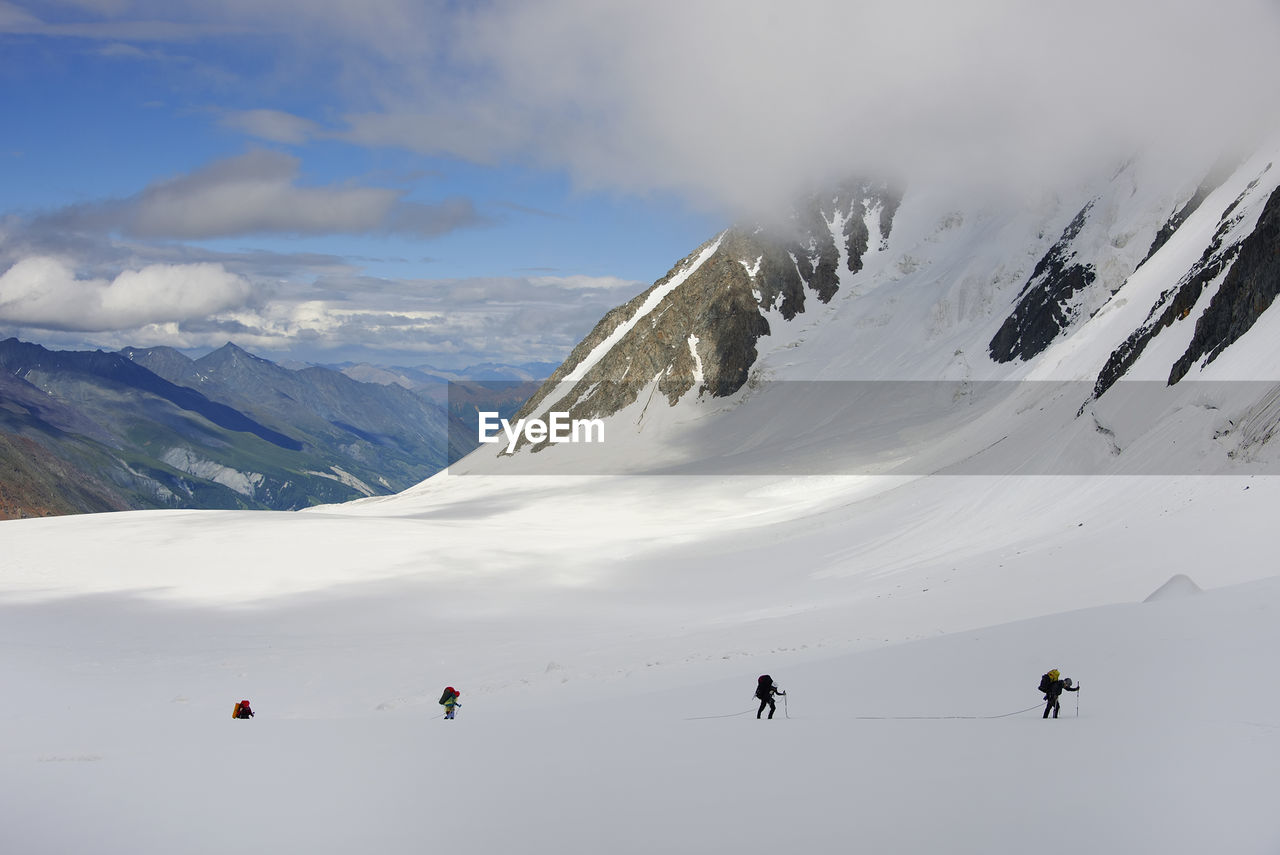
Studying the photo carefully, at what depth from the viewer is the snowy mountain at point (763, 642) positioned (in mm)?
8172

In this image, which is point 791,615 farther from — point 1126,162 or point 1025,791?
point 1126,162

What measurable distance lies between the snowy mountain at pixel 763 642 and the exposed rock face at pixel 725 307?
113 feet

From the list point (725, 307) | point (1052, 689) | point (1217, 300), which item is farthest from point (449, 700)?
point (725, 307)

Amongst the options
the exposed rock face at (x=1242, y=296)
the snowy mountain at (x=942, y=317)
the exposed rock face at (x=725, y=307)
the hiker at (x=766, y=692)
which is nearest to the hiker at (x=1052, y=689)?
the hiker at (x=766, y=692)

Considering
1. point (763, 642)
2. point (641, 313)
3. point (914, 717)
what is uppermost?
point (641, 313)

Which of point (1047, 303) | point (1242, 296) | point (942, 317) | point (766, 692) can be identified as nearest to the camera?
point (766, 692)

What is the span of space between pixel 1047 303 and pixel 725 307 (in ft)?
132

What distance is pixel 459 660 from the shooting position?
2298 centimetres

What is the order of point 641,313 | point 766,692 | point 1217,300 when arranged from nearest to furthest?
point 766,692 → point 1217,300 → point 641,313

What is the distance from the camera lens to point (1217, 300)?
33000mm

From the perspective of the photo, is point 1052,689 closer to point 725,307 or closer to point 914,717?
point 914,717

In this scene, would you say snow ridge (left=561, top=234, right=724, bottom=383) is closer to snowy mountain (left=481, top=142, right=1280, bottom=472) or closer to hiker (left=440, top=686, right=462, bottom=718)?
snowy mountain (left=481, top=142, right=1280, bottom=472)

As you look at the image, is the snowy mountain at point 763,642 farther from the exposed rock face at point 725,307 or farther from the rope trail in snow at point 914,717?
the exposed rock face at point 725,307

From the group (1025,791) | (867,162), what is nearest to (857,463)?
(1025,791)
